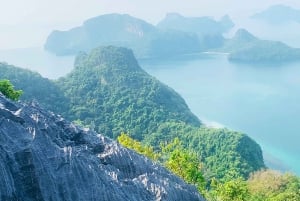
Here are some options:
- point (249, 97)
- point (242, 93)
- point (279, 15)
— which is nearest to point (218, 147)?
point (249, 97)

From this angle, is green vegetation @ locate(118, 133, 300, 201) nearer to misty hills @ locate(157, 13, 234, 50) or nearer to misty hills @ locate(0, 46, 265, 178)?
misty hills @ locate(0, 46, 265, 178)

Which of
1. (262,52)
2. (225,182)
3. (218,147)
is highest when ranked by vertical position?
(262,52)

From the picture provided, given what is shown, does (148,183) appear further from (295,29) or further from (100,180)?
(295,29)

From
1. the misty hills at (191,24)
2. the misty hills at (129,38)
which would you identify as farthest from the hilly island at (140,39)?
the misty hills at (191,24)

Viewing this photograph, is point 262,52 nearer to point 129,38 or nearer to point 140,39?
point 140,39

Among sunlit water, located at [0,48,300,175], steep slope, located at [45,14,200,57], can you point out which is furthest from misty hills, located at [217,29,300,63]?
steep slope, located at [45,14,200,57]
